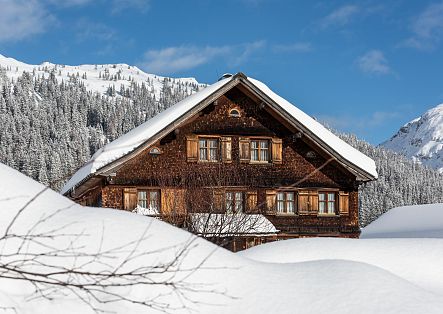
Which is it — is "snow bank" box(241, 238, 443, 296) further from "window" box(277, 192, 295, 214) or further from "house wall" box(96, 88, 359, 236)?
"window" box(277, 192, 295, 214)

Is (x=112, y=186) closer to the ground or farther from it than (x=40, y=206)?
farther from it

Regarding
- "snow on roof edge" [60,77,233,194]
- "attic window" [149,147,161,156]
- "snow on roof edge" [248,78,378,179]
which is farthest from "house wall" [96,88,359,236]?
"snow on roof edge" [60,77,233,194]

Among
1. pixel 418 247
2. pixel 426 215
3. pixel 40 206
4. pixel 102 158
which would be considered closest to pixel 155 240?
pixel 40 206

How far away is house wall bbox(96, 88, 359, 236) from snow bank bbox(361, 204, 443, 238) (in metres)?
1.32

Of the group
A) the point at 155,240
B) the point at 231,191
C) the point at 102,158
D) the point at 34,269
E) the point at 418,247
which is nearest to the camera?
the point at 34,269

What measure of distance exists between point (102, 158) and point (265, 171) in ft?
20.0

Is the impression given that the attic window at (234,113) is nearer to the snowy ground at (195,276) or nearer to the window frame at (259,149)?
the window frame at (259,149)

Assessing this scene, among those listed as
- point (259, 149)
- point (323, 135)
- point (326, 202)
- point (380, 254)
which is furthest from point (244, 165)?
point (380, 254)

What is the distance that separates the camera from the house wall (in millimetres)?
23555

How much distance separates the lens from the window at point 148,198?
76.9 ft

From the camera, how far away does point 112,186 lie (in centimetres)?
2322

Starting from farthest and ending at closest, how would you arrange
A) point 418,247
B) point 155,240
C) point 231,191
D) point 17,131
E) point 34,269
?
point 17,131, point 231,191, point 418,247, point 155,240, point 34,269

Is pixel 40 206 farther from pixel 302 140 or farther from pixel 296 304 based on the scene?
pixel 302 140

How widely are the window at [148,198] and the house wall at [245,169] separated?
0.30 meters
